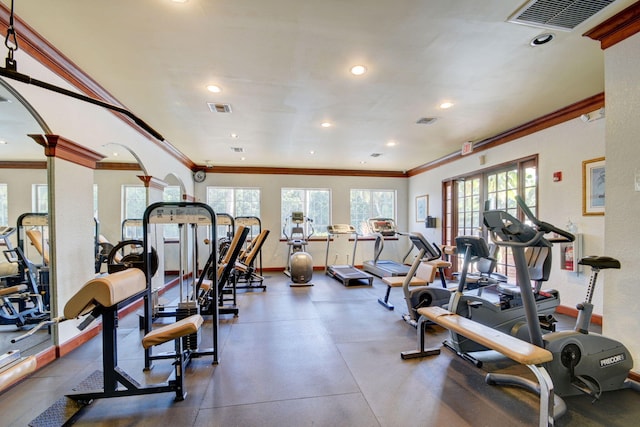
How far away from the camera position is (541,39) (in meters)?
2.38

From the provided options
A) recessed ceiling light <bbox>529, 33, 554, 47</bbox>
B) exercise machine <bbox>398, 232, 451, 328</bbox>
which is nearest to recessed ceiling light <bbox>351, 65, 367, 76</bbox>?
recessed ceiling light <bbox>529, 33, 554, 47</bbox>

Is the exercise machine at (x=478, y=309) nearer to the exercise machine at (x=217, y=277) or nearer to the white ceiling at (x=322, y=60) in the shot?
the white ceiling at (x=322, y=60)

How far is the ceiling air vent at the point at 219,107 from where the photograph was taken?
12.2ft

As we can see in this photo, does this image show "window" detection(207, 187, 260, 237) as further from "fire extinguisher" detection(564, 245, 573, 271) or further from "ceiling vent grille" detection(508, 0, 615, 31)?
"ceiling vent grille" detection(508, 0, 615, 31)

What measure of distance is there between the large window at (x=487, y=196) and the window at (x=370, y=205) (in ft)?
6.61

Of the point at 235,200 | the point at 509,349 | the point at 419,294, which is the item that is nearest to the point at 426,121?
the point at 419,294

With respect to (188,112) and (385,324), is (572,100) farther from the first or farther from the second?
(188,112)

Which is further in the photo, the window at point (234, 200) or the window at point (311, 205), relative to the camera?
the window at point (311, 205)

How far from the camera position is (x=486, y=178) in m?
5.67

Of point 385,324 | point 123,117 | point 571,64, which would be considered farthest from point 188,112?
point 571,64

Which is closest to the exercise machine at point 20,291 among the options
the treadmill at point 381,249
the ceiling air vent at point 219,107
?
the ceiling air vent at point 219,107

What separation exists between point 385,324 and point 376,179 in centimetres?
545

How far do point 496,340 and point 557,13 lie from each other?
2.40m

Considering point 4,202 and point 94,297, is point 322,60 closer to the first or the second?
point 94,297
